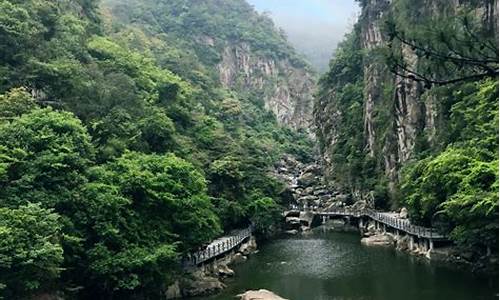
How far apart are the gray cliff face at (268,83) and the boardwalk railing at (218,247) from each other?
79.9m

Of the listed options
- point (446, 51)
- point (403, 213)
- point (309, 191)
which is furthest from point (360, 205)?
point (446, 51)

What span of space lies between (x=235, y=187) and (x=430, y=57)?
34.8 m

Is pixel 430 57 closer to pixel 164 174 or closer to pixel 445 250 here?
pixel 164 174

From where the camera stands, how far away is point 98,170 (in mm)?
26500

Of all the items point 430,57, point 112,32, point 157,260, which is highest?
point 112,32

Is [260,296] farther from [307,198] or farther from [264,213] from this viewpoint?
[307,198]

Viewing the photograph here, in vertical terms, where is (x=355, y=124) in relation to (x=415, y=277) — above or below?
above

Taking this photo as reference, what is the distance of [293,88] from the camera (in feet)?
427

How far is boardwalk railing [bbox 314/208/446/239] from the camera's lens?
36969 millimetres

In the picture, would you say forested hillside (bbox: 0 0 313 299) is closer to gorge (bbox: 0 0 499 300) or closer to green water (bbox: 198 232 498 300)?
gorge (bbox: 0 0 499 300)

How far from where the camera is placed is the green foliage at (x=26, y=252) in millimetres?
19016

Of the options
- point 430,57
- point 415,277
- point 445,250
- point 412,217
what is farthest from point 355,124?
point 430,57

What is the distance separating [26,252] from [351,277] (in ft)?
61.9

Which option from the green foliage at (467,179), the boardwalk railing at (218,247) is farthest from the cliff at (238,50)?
the green foliage at (467,179)
